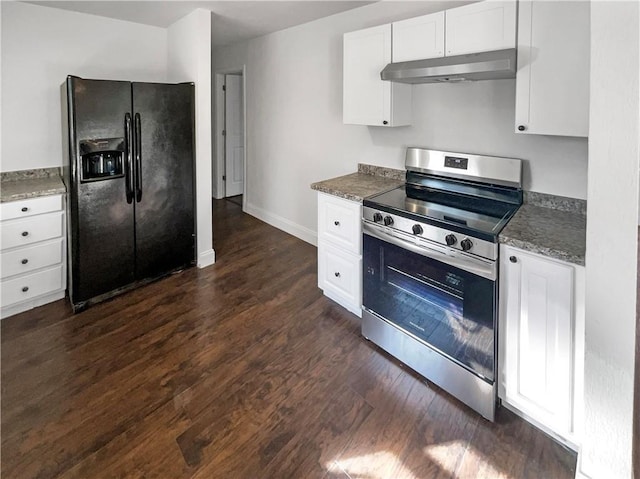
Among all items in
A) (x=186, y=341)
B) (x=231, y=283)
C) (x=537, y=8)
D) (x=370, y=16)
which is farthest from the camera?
(x=231, y=283)

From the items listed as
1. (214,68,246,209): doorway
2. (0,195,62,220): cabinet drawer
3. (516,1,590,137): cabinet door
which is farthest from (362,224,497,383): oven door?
(214,68,246,209): doorway

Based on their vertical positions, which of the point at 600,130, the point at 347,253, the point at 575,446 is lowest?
the point at 575,446

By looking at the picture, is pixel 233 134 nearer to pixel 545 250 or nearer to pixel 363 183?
pixel 363 183

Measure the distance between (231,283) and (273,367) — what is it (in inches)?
51.2

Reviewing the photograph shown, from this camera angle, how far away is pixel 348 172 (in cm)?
381

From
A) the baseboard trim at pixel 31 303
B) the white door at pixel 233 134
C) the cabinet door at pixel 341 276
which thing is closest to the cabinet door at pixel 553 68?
the cabinet door at pixel 341 276

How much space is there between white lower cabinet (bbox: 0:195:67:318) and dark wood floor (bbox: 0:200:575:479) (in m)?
0.14

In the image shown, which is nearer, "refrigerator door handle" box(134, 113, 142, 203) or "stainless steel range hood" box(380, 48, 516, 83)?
"stainless steel range hood" box(380, 48, 516, 83)

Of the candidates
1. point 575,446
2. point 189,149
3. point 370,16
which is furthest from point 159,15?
point 575,446

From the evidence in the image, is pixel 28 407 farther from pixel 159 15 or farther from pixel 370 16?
pixel 370 16

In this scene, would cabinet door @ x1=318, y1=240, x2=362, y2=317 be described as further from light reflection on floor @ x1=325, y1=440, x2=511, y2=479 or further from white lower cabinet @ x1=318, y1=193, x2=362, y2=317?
light reflection on floor @ x1=325, y1=440, x2=511, y2=479

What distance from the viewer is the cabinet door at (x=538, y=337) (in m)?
1.68

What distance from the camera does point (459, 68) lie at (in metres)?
2.18

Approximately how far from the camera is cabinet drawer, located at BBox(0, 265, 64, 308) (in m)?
2.86
